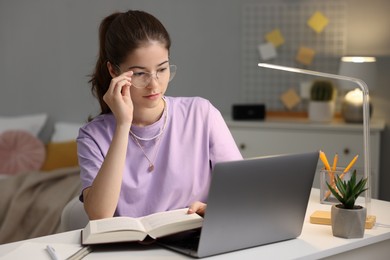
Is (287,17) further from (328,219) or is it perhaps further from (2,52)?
(328,219)

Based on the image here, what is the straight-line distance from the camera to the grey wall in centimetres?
408

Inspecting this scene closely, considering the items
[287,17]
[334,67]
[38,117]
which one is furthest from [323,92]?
[38,117]

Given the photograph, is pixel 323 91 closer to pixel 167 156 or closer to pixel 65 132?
pixel 65 132

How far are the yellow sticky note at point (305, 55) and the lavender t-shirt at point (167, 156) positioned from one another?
2110mm

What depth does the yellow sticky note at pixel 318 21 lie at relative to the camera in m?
4.17

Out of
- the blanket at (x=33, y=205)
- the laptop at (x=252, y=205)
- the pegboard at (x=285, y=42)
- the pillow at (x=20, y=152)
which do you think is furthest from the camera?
the pillow at (x=20, y=152)

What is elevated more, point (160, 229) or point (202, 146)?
point (202, 146)

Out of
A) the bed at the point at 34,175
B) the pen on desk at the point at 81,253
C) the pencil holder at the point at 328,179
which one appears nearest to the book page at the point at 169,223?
the pen on desk at the point at 81,253

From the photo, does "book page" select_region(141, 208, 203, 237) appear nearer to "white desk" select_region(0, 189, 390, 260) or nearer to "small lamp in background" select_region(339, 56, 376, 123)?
"white desk" select_region(0, 189, 390, 260)

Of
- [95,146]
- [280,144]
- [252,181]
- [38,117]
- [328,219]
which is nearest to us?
[252,181]

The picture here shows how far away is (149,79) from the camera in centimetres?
200

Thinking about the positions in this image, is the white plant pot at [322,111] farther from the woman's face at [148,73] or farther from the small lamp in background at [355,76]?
the woman's face at [148,73]

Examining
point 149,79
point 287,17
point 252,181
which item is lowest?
point 252,181

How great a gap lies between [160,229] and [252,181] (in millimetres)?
247
